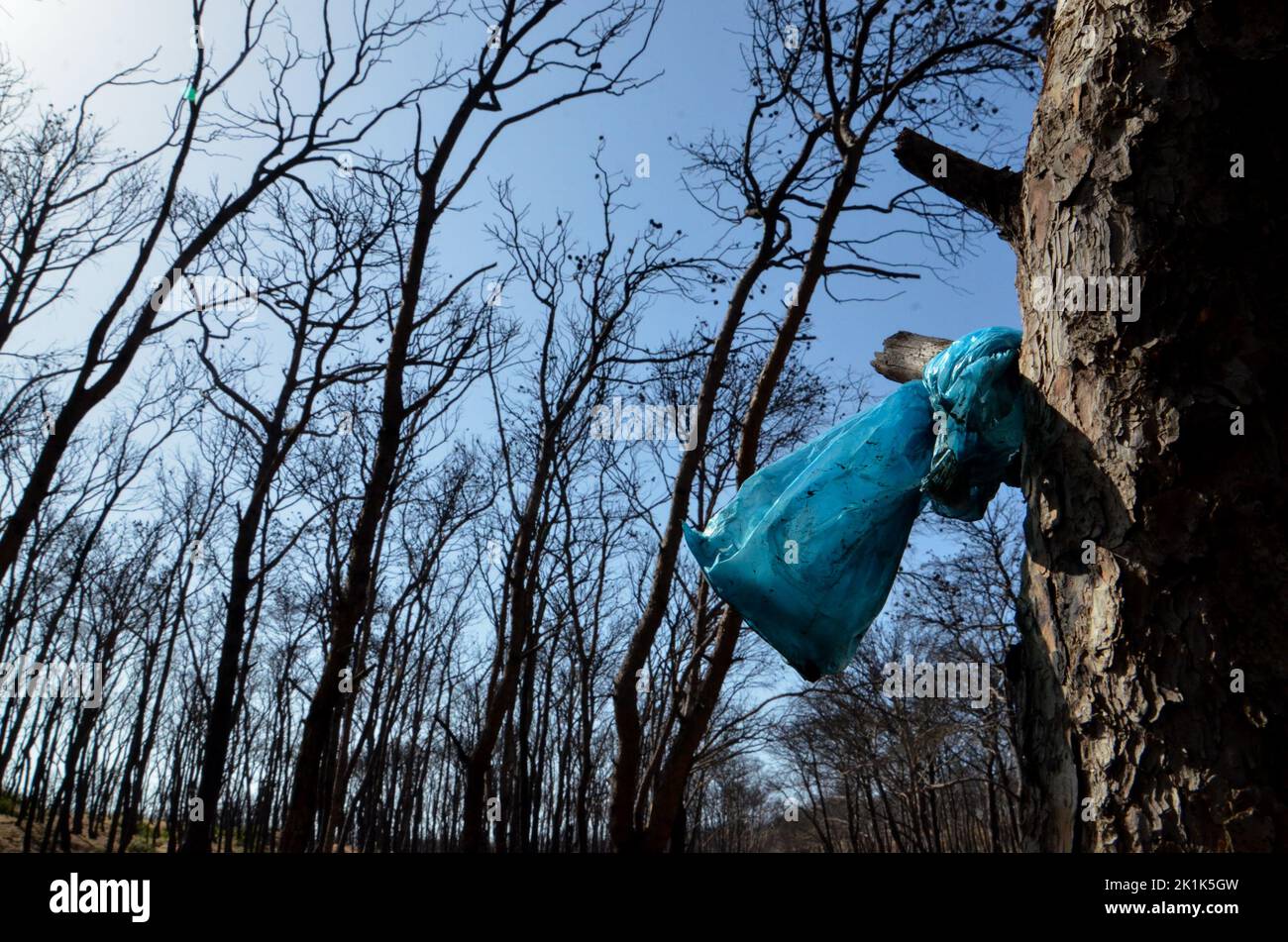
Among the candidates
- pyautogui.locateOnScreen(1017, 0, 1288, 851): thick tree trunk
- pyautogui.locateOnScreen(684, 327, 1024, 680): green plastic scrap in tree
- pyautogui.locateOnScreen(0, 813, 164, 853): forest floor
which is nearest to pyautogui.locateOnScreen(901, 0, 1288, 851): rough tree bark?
pyautogui.locateOnScreen(1017, 0, 1288, 851): thick tree trunk

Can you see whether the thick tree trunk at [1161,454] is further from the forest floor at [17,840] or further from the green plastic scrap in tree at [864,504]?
the forest floor at [17,840]

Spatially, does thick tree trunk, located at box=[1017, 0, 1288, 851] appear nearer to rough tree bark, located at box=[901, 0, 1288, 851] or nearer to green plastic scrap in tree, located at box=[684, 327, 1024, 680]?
rough tree bark, located at box=[901, 0, 1288, 851]

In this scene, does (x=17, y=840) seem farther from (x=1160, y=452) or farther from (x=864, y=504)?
(x=1160, y=452)

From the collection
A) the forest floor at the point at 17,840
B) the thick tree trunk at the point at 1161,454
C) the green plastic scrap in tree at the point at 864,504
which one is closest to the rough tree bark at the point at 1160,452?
the thick tree trunk at the point at 1161,454

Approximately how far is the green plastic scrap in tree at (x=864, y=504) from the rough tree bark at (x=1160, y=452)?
0.69ft

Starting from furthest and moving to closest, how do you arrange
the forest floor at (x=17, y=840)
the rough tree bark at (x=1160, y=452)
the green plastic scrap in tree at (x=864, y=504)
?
the forest floor at (x=17, y=840), the green plastic scrap in tree at (x=864, y=504), the rough tree bark at (x=1160, y=452)

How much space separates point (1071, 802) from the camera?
131cm

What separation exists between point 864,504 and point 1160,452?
0.73 m

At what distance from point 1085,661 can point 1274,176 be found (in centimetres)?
91

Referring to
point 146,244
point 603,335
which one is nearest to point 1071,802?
point 146,244

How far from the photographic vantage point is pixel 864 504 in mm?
1971

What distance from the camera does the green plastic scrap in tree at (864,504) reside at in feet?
5.95

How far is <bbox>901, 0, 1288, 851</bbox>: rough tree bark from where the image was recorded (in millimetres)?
1191
